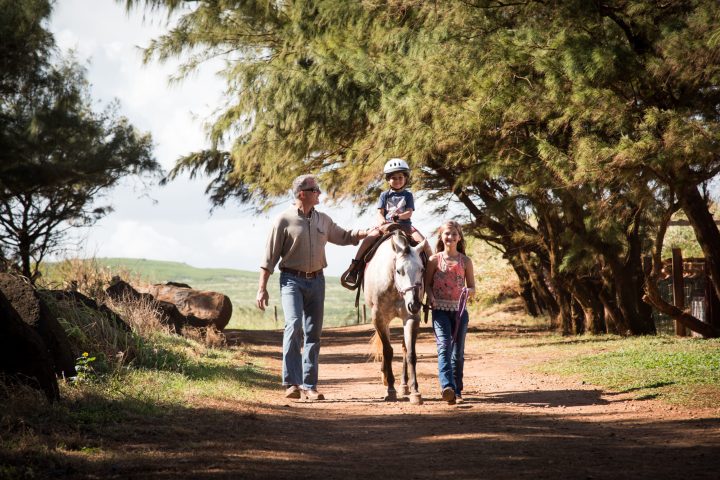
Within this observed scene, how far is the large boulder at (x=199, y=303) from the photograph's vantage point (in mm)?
19719

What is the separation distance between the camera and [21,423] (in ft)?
22.9

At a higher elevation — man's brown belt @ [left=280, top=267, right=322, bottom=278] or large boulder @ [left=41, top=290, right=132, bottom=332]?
man's brown belt @ [left=280, top=267, right=322, bottom=278]

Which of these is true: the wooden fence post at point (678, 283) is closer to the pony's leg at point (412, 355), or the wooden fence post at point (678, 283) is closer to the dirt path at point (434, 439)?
the dirt path at point (434, 439)

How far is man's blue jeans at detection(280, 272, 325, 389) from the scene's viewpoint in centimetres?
1018

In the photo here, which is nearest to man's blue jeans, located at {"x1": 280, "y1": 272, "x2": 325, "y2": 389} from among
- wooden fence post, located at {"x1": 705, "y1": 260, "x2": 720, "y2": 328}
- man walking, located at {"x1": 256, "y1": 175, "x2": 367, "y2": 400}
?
man walking, located at {"x1": 256, "y1": 175, "x2": 367, "y2": 400}

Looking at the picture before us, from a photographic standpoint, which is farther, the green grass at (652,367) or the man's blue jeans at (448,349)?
the green grass at (652,367)

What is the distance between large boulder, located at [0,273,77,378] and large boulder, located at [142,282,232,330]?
9829 millimetres

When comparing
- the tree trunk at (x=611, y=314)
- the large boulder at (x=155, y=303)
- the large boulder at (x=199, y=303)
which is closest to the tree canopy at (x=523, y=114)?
the tree trunk at (x=611, y=314)

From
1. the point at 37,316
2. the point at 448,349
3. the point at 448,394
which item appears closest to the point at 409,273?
the point at 448,349

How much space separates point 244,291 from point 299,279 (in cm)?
5737

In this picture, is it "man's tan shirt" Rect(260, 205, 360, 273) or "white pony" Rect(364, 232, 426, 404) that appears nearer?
"white pony" Rect(364, 232, 426, 404)

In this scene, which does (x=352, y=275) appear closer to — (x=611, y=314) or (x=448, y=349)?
(x=448, y=349)

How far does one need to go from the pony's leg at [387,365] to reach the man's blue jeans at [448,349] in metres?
0.70

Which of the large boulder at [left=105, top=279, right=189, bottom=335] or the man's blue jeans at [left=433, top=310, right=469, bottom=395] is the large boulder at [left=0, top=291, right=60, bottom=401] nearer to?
the man's blue jeans at [left=433, top=310, right=469, bottom=395]
